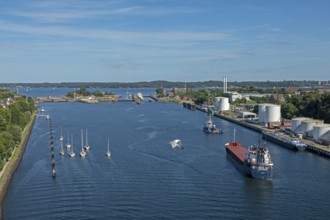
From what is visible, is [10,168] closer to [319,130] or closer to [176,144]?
[176,144]

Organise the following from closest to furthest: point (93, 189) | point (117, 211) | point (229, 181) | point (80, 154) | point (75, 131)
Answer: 1. point (117, 211)
2. point (93, 189)
3. point (229, 181)
4. point (80, 154)
5. point (75, 131)

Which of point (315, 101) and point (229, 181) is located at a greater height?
point (315, 101)

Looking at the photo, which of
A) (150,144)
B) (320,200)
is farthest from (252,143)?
(320,200)

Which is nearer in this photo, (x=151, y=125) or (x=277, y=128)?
(x=277, y=128)

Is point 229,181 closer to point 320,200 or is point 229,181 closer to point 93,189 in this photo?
point 320,200

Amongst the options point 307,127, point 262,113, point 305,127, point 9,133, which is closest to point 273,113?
point 262,113

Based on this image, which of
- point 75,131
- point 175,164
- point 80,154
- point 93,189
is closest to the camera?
point 93,189

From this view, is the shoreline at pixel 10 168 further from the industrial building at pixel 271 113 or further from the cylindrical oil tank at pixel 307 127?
the industrial building at pixel 271 113
